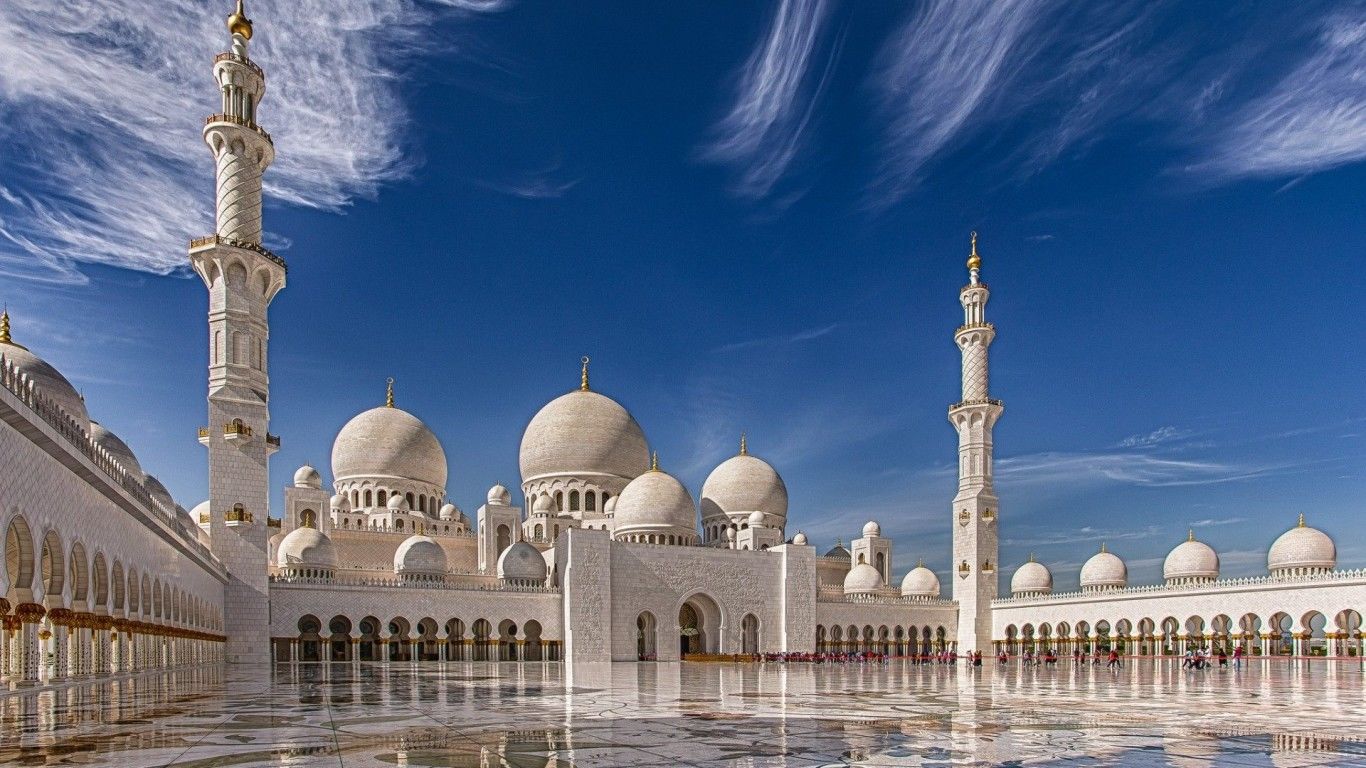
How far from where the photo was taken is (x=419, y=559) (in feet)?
107

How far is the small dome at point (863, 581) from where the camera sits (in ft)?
135

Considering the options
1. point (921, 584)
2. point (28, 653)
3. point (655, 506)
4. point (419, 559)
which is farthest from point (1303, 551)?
point (28, 653)

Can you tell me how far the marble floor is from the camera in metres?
5.96

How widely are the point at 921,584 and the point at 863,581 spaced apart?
10.00ft

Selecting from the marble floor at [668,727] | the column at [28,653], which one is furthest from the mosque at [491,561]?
the marble floor at [668,727]

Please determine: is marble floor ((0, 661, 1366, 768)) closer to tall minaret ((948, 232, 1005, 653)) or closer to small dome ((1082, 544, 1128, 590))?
tall minaret ((948, 232, 1005, 653))

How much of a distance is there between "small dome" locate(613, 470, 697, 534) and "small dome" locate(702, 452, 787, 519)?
15.3ft

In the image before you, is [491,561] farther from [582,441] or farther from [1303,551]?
[1303,551]

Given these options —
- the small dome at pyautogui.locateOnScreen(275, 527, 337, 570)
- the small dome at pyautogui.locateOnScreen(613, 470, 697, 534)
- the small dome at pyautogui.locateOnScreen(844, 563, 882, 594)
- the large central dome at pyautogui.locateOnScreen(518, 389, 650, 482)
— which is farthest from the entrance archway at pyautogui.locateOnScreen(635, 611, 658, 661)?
the small dome at pyautogui.locateOnScreen(844, 563, 882, 594)

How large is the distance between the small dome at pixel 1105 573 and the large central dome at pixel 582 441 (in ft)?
58.1

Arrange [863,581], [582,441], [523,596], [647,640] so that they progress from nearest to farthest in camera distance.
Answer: [523,596] < [647,640] < [582,441] < [863,581]

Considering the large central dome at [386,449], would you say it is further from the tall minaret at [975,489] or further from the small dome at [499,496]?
the tall minaret at [975,489]

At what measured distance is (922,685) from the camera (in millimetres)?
14742

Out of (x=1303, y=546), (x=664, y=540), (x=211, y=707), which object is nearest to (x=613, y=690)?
(x=211, y=707)
